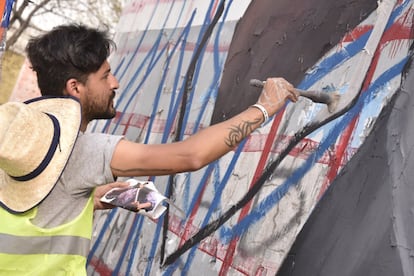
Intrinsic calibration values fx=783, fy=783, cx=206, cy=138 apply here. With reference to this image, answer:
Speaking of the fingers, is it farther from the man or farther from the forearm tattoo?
the forearm tattoo

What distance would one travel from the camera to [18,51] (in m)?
20.1

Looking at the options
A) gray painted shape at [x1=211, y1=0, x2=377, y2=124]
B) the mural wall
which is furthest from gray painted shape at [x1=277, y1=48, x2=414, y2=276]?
gray painted shape at [x1=211, y1=0, x2=377, y2=124]

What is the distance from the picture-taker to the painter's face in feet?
8.96

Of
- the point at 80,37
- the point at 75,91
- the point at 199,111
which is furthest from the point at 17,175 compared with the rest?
the point at 199,111

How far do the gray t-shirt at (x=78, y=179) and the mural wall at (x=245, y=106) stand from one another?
0.90 meters

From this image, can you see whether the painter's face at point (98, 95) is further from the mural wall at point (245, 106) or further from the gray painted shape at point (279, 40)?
the gray painted shape at point (279, 40)

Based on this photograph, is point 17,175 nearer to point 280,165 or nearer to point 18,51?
point 280,165

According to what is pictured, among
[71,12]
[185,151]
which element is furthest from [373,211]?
[71,12]

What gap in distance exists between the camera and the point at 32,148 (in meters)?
2.48

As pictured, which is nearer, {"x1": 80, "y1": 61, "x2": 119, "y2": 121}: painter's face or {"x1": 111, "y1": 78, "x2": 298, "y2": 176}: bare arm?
{"x1": 111, "y1": 78, "x2": 298, "y2": 176}: bare arm

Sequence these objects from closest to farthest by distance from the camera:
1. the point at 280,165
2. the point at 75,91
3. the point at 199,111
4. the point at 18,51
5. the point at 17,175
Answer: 1. the point at 17,175
2. the point at 75,91
3. the point at 280,165
4. the point at 199,111
5. the point at 18,51

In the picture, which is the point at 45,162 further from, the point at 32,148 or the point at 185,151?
the point at 185,151

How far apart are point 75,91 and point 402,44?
1192 mm

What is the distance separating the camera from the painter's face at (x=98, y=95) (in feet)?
8.96
